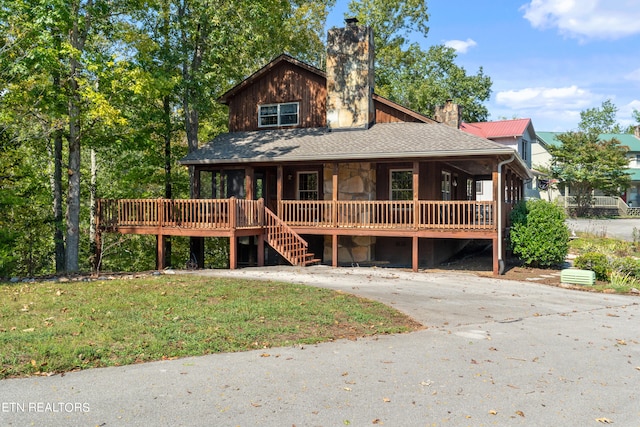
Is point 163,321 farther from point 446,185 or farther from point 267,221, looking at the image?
point 446,185

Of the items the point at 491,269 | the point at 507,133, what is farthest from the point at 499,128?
the point at 491,269

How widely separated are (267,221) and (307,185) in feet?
10.5

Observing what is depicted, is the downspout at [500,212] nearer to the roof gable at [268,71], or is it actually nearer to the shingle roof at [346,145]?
the shingle roof at [346,145]

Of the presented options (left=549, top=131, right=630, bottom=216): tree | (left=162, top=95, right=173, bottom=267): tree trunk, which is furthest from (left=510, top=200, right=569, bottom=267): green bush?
(left=549, top=131, right=630, bottom=216): tree

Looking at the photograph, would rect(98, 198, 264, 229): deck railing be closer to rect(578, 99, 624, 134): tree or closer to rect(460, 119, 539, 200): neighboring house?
rect(460, 119, 539, 200): neighboring house

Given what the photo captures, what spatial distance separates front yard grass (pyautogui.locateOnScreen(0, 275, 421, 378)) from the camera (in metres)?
6.79

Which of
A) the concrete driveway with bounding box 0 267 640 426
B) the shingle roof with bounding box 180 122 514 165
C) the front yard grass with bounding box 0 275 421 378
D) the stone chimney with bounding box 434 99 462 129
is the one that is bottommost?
the concrete driveway with bounding box 0 267 640 426

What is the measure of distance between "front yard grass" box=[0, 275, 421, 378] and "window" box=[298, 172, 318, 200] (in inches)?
322

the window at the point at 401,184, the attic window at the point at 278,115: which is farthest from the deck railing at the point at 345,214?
the attic window at the point at 278,115

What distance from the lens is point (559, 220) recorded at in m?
16.1

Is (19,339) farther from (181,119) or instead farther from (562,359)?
(181,119)

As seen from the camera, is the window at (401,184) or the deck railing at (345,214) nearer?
the deck railing at (345,214)

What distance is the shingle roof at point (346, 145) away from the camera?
15.9 metres

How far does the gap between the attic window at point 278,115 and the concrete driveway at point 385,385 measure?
13.9 meters
